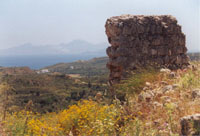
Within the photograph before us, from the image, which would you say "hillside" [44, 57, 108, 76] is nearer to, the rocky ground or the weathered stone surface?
the rocky ground

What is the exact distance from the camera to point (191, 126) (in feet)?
8.96

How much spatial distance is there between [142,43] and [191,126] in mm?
7121

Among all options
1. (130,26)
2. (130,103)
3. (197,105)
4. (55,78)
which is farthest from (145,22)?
(55,78)

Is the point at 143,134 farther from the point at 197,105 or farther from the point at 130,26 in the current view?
the point at 130,26

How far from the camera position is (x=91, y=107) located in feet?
16.8

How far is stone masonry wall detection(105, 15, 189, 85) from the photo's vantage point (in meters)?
9.34

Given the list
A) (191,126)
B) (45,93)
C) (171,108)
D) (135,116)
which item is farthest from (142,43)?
(45,93)

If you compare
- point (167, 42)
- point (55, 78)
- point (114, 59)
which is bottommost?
point (55, 78)

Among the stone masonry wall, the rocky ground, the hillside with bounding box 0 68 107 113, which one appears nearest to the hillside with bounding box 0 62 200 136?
the rocky ground

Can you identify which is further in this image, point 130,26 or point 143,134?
point 130,26

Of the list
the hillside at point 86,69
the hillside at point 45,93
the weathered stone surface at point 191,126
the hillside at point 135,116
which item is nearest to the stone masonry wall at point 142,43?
the hillside at point 135,116

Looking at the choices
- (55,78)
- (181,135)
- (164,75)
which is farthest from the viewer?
(55,78)

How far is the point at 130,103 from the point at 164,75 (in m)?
2.40

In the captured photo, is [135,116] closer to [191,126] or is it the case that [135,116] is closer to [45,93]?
[191,126]
